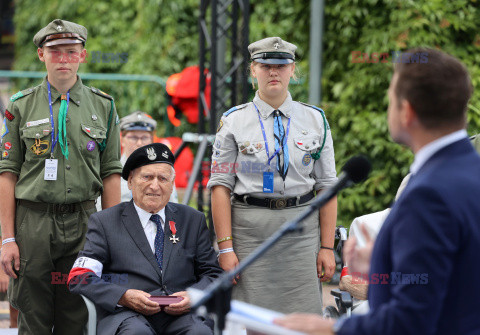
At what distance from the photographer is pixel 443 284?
1.61 meters

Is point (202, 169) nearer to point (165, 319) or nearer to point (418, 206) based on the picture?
point (165, 319)

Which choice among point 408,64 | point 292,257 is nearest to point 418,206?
point 408,64

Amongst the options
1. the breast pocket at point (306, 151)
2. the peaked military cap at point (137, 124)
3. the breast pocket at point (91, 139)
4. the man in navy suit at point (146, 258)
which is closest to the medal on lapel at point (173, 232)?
the man in navy suit at point (146, 258)

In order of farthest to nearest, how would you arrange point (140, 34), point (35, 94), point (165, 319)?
point (140, 34) → point (35, 94) → point (165, 319)

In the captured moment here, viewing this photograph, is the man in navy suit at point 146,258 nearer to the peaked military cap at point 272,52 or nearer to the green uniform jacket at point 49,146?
the green uniform jacket at point 49,146

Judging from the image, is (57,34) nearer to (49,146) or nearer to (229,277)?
(49,146)

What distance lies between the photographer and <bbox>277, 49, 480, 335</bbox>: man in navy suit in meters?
1.61

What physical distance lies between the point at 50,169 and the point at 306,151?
130cm

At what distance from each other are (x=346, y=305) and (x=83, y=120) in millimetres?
1698

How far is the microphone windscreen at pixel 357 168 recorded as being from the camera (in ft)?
6.88

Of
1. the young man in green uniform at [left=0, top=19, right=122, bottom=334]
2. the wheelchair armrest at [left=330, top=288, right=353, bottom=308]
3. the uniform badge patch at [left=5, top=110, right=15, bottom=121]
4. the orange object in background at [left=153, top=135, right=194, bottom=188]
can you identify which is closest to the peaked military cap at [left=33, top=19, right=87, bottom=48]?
the young man in green uniform at [left=0, top=19, right=122, bottom=334]

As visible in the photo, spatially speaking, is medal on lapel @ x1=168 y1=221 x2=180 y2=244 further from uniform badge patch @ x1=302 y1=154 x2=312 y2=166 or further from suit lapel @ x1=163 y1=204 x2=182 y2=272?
uniform badge patch @ x1=302 y1=154 x2=312 y2=166

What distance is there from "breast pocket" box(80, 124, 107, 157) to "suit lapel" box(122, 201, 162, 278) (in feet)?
1.16

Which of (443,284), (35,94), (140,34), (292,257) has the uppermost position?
(140,34)
